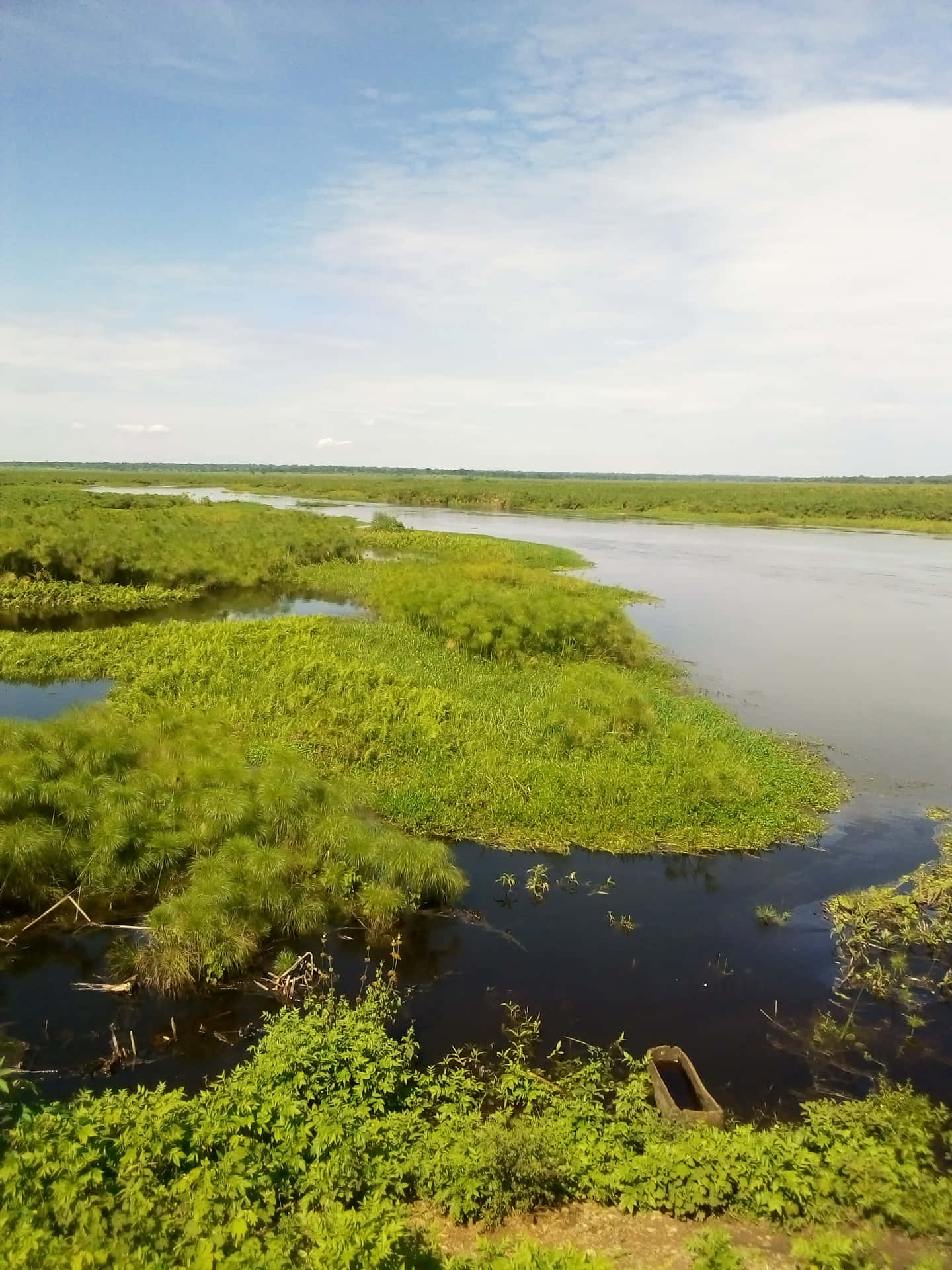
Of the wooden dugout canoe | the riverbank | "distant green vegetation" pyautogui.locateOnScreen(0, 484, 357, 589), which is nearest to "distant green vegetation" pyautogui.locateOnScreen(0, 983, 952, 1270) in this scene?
the wooden dugout canoe

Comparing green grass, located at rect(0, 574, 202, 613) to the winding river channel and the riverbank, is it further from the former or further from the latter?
the riverbank

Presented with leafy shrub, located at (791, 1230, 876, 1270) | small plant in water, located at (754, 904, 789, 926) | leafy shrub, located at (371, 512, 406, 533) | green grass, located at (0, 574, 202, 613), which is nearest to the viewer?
leafy shrub, located at (791, 1230, 876, 1270)

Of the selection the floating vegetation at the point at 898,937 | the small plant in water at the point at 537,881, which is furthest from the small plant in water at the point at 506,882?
the floating vegetation at the point at 898,937

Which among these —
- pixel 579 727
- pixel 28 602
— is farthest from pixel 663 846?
pixel 28 602

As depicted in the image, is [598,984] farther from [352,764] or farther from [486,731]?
[486,731]

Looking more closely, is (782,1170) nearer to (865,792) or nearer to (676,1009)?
(676,1009)

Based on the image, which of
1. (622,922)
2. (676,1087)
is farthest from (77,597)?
(676,1087)

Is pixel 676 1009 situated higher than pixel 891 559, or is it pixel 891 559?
pixel 891 559
